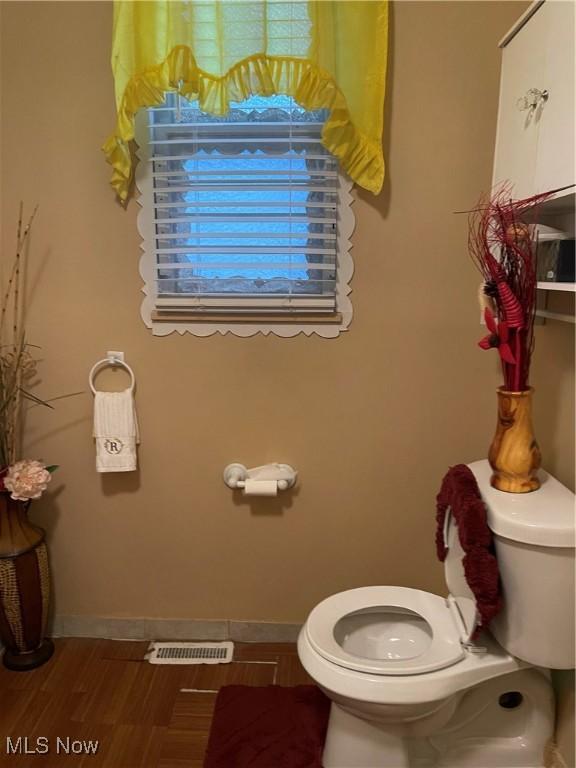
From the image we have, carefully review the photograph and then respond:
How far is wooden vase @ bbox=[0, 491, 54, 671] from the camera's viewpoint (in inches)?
78.3

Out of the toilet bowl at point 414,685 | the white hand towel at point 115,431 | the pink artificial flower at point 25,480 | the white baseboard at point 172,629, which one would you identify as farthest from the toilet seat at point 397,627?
the pink artificial flower at point 25,480

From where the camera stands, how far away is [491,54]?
70.3 inches

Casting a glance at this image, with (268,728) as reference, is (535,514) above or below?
above

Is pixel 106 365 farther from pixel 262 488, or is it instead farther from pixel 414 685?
pixel 414 685

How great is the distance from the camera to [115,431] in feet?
6.69

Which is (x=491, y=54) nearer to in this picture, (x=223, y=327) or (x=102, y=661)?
(x=223, y=327)

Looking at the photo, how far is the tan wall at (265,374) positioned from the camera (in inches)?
72.7

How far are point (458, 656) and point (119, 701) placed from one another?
44.6 inches

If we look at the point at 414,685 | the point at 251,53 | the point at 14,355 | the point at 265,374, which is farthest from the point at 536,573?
the point at 14,355

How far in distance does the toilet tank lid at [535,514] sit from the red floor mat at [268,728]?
899 mm

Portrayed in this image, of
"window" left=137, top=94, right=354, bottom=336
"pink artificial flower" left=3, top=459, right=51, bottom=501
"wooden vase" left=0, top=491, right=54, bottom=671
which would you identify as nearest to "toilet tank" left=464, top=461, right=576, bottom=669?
"window" left=137, top=94, right=354, bottom=336

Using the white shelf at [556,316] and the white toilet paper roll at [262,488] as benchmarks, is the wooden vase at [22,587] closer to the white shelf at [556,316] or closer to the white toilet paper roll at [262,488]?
the white toilet paper roll at [262,488]

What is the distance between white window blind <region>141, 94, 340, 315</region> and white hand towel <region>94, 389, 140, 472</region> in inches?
13.4

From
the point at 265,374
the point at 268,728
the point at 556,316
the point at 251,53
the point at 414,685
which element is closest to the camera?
the point at 414,685
